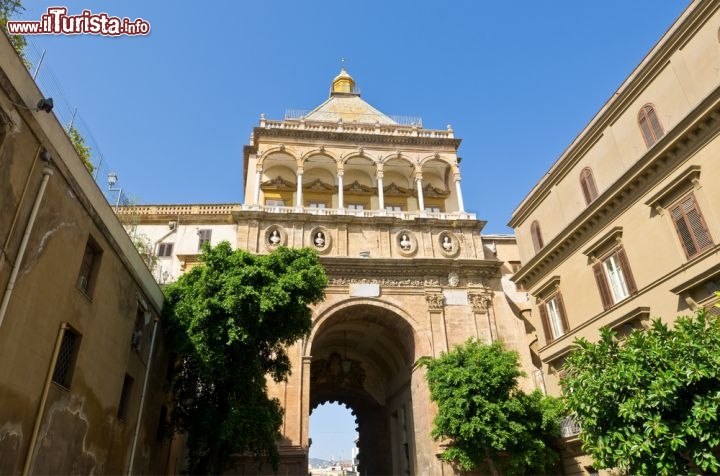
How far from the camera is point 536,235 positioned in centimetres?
2189

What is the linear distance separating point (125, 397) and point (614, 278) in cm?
1569

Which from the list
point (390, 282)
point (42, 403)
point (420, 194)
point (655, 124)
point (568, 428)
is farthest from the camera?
point (420, 194)

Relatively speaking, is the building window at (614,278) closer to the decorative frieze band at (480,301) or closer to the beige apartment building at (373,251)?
the beige apartment building at (373,251)

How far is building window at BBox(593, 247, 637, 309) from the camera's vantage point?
15762 millimetres

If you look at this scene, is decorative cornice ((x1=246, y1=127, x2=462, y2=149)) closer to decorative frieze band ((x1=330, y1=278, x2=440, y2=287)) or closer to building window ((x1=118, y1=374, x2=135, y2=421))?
decorative frieze band ((x1=330, y1=278, x2=440, y2=287))

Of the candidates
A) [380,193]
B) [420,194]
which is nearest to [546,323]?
[420,194]

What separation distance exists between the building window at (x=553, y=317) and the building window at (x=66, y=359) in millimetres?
16357

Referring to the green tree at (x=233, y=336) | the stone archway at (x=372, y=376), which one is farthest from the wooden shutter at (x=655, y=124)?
the stone archway at (x=372, y=376)

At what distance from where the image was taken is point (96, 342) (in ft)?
38.8

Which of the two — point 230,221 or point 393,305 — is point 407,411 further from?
point 230,221

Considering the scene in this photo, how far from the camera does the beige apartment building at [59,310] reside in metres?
8.47

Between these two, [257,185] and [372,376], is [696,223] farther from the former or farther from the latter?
[372,376]

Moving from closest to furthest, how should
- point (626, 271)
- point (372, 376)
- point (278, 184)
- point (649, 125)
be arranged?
point (649, 125), point (626, 271), point (278, 184), point (372, 376)

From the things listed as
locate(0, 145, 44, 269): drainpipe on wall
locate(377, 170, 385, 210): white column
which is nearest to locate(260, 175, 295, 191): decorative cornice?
locate(377, 170, 385, 210): white column
